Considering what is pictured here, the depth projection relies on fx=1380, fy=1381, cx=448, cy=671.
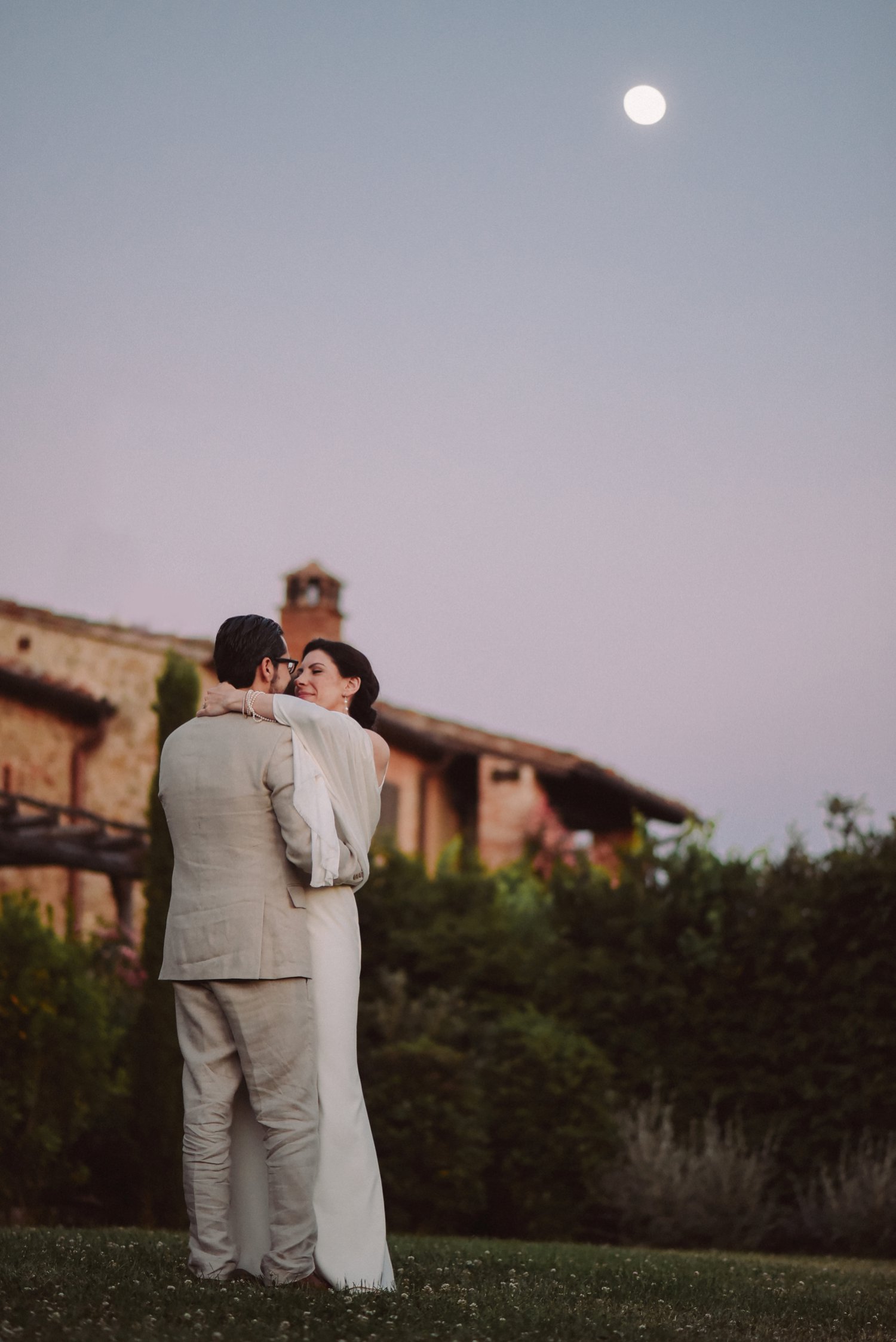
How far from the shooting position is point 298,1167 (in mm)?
4789

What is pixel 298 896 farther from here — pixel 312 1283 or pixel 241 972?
pixel 312 1283

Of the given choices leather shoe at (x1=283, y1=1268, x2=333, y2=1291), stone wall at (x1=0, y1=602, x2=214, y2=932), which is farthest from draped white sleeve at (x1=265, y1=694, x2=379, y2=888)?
stone wall at (x1=0, y1=602, x2=214, y2=932)

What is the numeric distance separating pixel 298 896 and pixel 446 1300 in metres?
1.51

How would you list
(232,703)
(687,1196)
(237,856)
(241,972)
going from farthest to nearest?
(687,1196), (232,703), (237,856), (241,972)

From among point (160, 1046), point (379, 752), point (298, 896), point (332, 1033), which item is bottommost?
point (160, 1046)

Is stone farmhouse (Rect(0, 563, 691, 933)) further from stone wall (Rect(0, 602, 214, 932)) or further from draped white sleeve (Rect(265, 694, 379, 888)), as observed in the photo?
draped white sleeve (Rect(265, 694, 379, 888))

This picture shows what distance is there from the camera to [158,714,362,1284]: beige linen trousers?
190 inches

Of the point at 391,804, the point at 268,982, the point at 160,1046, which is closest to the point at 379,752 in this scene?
the point at 268,982

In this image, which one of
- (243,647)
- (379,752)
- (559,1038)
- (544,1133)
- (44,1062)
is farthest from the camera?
(559,1038)

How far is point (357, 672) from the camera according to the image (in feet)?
18.9

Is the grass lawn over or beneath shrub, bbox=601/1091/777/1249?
over

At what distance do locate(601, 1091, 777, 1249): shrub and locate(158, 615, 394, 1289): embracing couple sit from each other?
5.67 meters

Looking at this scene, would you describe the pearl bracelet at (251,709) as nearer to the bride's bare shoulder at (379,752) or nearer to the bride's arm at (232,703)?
the bride's arm at (232,703)

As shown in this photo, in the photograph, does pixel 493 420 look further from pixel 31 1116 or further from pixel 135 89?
pixel 31 1116
